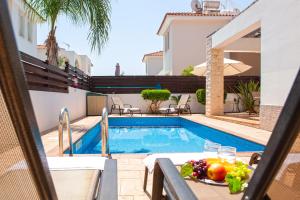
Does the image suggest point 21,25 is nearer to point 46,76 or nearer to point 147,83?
point 147,83

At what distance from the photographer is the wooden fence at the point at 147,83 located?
16.3 m

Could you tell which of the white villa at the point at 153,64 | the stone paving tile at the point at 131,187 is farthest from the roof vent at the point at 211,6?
the stone paving tile at the point at 131,187

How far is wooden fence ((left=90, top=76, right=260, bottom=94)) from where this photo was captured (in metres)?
16.3

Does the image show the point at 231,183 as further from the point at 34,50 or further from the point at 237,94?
the point at 34,50

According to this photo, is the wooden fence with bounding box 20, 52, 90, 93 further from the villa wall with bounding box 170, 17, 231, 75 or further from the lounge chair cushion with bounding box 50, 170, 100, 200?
the villa wall with bounding box 170, 17, 231, 75

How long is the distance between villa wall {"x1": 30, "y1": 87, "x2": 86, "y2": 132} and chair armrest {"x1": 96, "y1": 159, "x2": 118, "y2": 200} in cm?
458

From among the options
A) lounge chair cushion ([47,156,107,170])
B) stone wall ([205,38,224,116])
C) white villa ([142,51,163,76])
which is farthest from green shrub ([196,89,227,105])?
white villa ([142,51,163,76])

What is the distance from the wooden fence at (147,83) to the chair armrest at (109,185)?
1433 cm

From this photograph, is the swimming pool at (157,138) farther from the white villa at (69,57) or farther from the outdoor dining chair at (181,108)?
the white villa at (69,57)

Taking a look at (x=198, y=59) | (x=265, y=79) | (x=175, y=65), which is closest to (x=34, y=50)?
(x=175, y=65)

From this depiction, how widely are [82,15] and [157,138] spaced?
4053 millimetres

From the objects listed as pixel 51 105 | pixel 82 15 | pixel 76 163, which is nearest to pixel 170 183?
pixel 76 163

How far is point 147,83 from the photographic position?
16438 millimetres

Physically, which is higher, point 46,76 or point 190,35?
Answer: point 190,35
